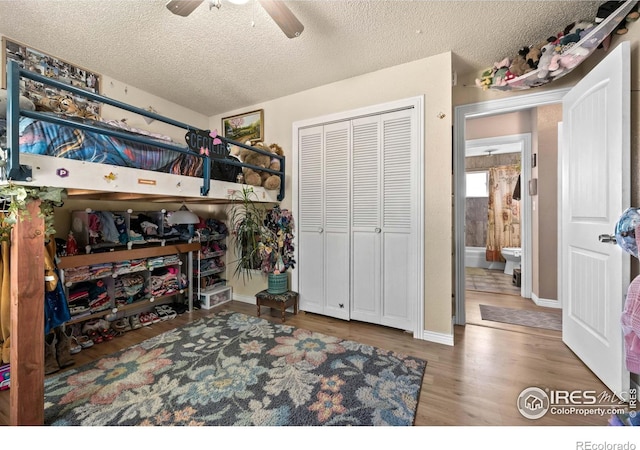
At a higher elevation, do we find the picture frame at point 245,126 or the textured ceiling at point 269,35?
the textured ceiling at point 269,35

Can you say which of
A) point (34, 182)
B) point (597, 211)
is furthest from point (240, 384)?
point (597, 211)

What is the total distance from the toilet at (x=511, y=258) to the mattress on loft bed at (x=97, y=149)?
15.9ft

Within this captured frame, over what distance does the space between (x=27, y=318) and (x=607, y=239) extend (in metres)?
3.15

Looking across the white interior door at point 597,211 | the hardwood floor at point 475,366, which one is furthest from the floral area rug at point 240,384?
the white interior door at point 597,211

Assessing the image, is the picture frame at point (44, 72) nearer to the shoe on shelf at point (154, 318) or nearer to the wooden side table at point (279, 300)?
the shoe on shelf at point (154, 318)

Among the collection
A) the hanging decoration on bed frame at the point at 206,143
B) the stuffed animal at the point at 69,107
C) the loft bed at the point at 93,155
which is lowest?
the loft bed at the point at 93,155

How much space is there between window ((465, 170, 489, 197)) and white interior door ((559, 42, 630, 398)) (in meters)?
3.62

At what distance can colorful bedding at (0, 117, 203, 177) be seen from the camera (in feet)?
4.17

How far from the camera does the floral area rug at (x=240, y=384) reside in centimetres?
137

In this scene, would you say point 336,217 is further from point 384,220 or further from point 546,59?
point 546,59
